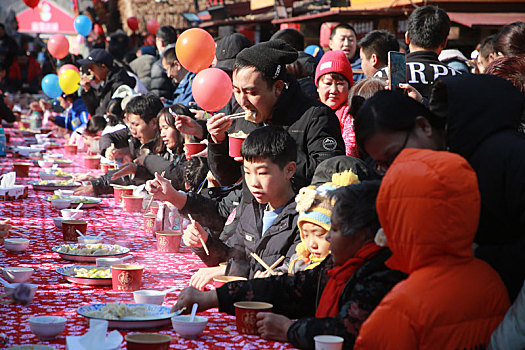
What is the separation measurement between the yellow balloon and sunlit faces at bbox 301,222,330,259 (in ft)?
25.3

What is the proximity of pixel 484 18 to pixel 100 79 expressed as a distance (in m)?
5.48

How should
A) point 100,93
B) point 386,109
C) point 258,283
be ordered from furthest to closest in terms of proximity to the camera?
point 100,93
point 258,283
point 386,109

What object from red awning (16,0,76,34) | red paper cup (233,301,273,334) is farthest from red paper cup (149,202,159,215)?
red awning (16,0,76,34)

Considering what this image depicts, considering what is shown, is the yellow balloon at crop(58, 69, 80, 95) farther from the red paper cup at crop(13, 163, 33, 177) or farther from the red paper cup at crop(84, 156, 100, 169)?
the red paper cup at crop(13, 163, 33, 177)

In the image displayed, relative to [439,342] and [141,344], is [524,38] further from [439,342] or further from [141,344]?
[141,344]

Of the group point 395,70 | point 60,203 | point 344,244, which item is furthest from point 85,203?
point 344,244

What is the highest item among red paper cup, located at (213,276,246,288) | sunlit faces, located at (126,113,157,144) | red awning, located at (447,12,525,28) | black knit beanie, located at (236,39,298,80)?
red awning, located at (447,12,525,28)

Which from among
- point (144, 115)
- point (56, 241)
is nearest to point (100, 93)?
point (144, 115)

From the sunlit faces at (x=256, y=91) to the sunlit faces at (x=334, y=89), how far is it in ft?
4.31

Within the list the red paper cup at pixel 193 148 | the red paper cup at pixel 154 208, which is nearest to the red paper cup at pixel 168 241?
the red paper cup at pixel 154 208

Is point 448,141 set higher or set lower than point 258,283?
higher

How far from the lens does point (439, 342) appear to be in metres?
1.82

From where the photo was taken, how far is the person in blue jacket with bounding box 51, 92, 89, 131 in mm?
10336

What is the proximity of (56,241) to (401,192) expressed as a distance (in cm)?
250
